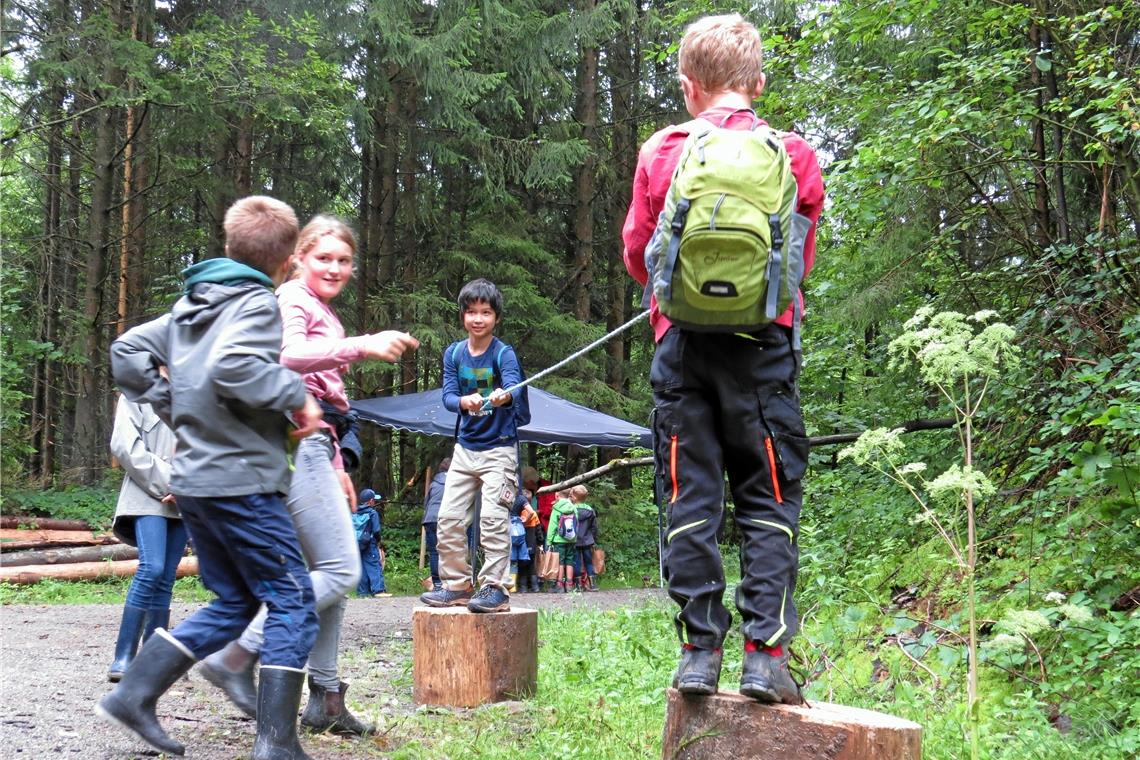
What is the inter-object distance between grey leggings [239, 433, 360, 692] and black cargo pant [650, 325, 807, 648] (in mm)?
1388

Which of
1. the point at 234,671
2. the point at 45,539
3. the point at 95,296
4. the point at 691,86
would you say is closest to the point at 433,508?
the point at 45,539

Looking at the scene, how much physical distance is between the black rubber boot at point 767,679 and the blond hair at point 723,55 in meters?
1.81

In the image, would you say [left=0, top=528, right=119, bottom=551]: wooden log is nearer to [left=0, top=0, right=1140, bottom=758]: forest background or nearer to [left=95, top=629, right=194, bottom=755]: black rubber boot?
[left=0, top=0, right=1140, bottom=758]: forest background

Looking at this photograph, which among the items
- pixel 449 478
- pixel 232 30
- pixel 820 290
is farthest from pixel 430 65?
pixel 449 478

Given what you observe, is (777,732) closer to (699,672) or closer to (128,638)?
(699,672)

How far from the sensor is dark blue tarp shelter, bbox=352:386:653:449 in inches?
601

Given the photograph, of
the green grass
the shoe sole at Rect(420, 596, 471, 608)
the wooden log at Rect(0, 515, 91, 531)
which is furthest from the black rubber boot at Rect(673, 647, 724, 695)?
the wooden log at Rect(0, 515, 91, 531)

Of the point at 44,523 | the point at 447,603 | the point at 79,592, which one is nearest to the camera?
the point at 447,603

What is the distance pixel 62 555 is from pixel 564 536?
7.44m

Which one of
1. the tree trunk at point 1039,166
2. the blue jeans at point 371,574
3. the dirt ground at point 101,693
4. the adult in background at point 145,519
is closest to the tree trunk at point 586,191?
the blue jeans at point 371,574

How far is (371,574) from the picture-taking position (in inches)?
531

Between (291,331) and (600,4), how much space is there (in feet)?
53.4

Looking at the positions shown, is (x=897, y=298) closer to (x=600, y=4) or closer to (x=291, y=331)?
(x=291, y=331)

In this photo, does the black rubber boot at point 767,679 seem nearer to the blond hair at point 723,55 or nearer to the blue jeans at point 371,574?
the blond hair at point 723,55
